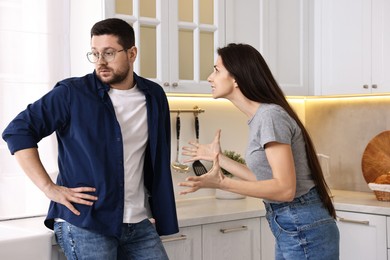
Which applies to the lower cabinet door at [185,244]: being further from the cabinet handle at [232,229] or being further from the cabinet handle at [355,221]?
the cabinet handle at [355,221]

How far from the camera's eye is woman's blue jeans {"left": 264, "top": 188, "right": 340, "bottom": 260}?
2.36 metres

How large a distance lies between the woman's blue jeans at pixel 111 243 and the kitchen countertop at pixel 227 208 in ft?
0.92

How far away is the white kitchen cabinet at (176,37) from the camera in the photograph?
10.7 feet

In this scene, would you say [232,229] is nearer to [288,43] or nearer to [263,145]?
[263,145]

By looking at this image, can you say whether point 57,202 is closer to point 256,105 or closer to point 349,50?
point 256,105

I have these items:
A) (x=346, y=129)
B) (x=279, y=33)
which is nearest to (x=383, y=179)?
(x=346, y=129)

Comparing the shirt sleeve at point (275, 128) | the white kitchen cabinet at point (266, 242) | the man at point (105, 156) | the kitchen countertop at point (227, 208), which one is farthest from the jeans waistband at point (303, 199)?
the white kitchen cabinet at point (266, 242)

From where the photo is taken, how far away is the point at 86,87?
2443 mm

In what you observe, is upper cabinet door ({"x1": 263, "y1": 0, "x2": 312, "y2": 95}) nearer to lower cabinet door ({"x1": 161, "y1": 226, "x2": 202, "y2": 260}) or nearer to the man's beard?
lower cabinet door ({"x1": 161, "y1": 226, "x2": 202, "y2": 260})

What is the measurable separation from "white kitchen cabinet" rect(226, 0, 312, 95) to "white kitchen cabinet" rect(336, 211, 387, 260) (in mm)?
889

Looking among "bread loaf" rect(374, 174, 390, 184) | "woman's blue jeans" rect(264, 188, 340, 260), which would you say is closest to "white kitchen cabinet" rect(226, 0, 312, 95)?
"bread loaf" rect(374, 174, 390, 184)

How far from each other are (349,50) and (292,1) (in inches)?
18.1

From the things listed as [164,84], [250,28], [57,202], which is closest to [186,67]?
[164,84]

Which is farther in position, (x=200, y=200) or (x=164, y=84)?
(x=200, y=200)
